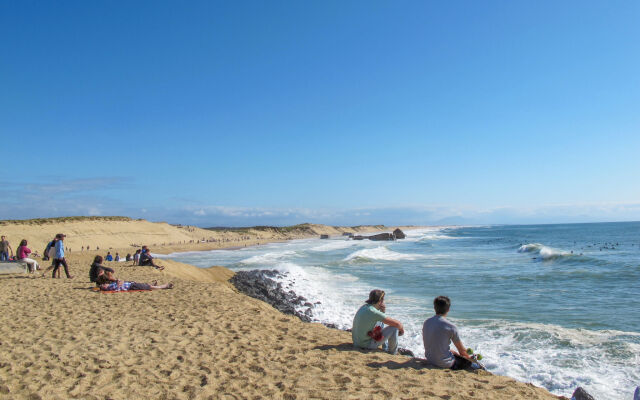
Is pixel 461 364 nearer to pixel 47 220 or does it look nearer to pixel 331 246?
pixel 331 246

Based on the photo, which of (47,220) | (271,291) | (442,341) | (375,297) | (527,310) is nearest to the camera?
(442,341)

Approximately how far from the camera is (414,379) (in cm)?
541

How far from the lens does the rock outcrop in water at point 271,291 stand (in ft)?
45.4

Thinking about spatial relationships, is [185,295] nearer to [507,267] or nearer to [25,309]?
[25,309]

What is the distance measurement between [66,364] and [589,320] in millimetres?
12929

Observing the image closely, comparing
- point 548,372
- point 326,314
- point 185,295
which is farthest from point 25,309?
point 548,372

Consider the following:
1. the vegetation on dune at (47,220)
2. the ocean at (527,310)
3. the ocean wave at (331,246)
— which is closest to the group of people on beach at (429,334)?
the ocean at (527,310)

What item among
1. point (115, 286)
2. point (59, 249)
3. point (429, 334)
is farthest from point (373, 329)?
point (59, 249)

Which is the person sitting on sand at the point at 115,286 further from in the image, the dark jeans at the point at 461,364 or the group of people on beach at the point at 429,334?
the dark jeans at the point at 461,364

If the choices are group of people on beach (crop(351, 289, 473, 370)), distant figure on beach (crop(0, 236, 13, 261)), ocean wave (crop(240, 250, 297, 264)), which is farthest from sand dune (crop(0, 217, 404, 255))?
group of people on beach (crop(351, 289, 473, 370))

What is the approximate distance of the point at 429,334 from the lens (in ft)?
19.6

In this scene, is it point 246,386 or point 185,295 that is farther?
point 185,295

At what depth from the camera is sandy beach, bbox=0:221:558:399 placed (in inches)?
195

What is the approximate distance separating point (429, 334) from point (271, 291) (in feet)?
39.2
